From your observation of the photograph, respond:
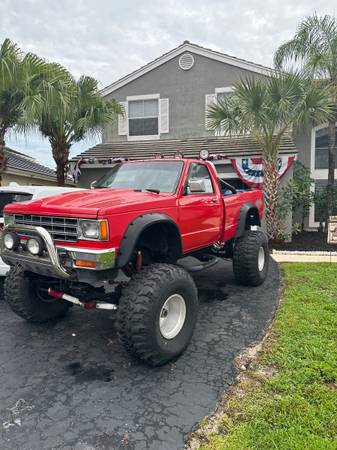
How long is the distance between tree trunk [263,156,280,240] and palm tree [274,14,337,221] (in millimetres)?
2390

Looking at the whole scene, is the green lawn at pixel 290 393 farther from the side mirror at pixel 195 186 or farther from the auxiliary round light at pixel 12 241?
the auxiliary round light at pixel 12 241

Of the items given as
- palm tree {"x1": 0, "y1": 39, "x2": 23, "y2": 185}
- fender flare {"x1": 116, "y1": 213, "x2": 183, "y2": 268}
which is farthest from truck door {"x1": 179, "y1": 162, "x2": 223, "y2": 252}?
palm tree {"x1": 0, "y1": 39, "x2": 23, "y2": 185}

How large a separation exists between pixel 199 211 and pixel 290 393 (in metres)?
2.40

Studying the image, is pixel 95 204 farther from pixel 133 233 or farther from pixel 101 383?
pixel 101 383

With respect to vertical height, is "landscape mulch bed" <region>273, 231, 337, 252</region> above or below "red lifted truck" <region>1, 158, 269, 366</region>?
below

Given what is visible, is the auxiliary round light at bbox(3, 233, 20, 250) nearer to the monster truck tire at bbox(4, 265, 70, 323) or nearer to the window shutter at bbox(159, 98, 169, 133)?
the monster truck tire at bbox(4, 265, 70, 323)

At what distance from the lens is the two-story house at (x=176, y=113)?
12.6m

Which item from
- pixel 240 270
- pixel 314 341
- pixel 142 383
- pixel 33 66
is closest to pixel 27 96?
pixel 33 66

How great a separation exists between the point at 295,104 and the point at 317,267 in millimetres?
4220

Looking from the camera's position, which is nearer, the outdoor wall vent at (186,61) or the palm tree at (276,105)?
the palm tree at (276,105)

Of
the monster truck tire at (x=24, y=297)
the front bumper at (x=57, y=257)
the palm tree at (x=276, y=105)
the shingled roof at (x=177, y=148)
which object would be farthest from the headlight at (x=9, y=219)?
the shingled roof at (x=177, y=148)

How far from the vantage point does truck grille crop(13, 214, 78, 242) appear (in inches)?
130

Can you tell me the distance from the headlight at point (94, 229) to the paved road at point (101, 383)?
1.40m

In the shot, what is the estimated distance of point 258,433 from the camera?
95.9 inches
